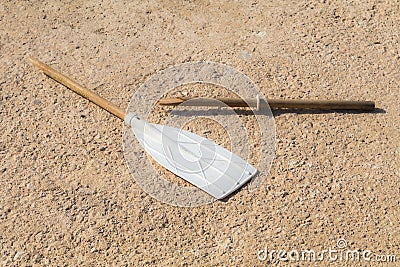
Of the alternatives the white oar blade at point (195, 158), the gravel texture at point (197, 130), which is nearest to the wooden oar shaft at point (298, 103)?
the gravel texture at point (197, 130)

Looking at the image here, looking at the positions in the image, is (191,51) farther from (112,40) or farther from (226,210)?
(226,210)

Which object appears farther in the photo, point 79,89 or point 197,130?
point 79,89

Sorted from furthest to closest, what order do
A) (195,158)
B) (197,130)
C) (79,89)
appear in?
(79,89) → (197,130) → (195,158)

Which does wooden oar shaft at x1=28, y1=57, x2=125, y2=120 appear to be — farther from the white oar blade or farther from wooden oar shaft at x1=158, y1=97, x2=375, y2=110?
wooden oar shaft at x1=158, y1=97, x2=375, y2=110

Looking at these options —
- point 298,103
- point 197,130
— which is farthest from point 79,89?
point 298,103

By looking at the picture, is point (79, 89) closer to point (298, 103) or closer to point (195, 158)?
point (195, 158)

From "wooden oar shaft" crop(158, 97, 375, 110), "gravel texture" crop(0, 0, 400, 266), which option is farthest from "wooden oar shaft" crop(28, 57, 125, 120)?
"wooden oar shaft" crop(158, 97, 375, 110)

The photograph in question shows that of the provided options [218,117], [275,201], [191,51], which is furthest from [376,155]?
[191,51]
